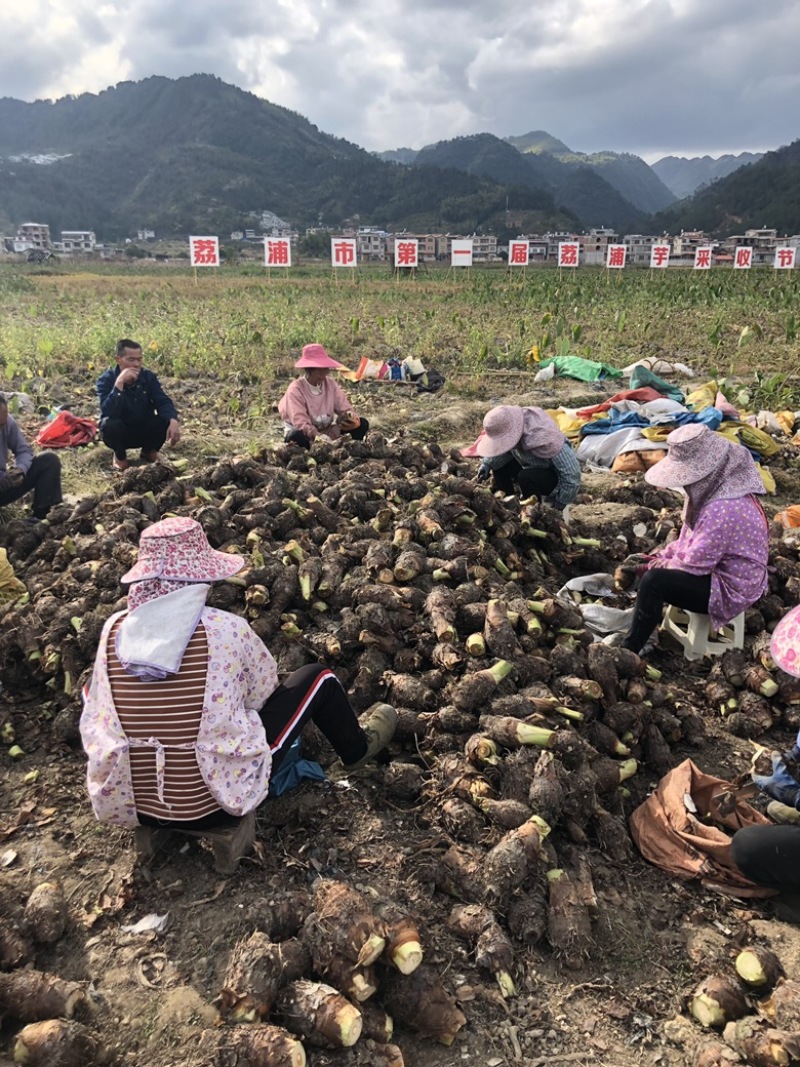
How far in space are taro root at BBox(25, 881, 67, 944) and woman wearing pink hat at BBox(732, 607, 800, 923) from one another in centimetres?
271

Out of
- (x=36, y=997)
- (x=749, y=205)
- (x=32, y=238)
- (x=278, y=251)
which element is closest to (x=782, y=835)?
(x=36, y=997)

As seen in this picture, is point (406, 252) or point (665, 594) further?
point (406, 252)

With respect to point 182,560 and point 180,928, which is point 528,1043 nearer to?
point 180,928

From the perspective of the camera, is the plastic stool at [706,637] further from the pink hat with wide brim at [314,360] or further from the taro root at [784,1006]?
the pink hat with wide brim at [314,360]

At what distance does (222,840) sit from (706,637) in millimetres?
3336

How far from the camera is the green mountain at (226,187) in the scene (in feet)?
402

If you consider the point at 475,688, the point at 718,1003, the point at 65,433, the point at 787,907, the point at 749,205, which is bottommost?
the point at 787,907

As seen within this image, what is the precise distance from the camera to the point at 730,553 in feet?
13.4

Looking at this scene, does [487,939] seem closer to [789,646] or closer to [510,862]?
[510,862]

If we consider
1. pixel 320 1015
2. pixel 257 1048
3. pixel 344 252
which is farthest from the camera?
pixel 344 252

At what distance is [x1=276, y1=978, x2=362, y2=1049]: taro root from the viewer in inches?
79.2

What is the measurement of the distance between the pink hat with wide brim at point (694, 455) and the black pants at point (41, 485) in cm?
514

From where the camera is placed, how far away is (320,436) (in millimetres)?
6672

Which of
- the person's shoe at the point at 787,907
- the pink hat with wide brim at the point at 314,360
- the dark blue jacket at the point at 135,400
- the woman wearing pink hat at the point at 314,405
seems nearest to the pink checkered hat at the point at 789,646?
the person's shoe at the point at 787,907
